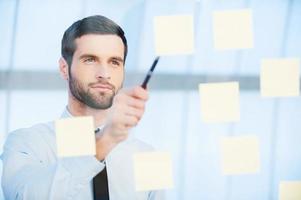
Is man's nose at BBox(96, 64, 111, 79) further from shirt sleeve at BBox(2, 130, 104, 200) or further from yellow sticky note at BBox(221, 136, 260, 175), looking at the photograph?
yellow sticky note at BBox(221, 136, 260, 175)

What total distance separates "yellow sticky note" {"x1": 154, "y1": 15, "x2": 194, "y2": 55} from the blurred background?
19 mm

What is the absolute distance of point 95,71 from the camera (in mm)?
1353

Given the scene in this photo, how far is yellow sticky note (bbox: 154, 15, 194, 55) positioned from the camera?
1.39 meters

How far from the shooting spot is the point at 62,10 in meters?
1.38

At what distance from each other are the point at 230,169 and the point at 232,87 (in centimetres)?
25

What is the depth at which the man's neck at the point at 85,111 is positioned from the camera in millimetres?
1358

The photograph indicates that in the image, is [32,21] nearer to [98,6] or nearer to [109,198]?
[98,6]

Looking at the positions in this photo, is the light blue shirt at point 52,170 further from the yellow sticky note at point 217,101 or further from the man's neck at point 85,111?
the yellow sticky note at point 217,101

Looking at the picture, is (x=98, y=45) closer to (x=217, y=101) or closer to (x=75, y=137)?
(x=75, y=137)

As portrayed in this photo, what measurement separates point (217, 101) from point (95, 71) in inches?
15.0

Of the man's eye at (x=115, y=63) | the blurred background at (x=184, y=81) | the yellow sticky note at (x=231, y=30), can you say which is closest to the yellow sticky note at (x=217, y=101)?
the blurred background at (x=184, y=81)

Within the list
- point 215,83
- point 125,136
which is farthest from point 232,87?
point 125,136

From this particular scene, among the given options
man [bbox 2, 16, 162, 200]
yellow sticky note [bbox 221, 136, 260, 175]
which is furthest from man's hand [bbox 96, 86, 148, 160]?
yellow sticky note [bbox 221, 136, 260, 175]

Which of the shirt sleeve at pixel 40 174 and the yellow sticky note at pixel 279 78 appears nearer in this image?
the shirt sleeve at pixel 40 174
